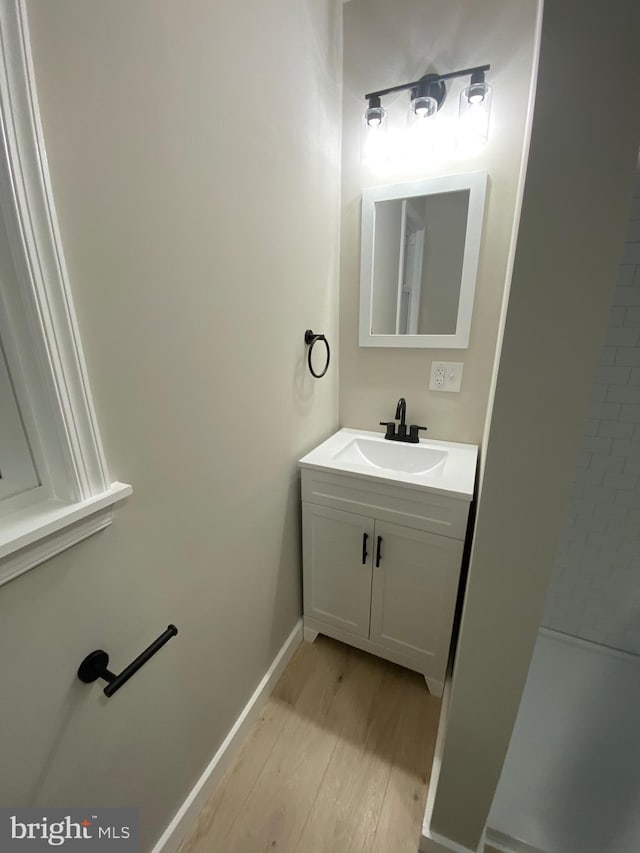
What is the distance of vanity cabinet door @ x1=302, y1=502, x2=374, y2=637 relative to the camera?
4.53 ft

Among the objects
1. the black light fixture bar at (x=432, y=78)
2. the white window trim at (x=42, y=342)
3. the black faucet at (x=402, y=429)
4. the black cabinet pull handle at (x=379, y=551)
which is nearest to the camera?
the white window trim at (x=42, y=342)

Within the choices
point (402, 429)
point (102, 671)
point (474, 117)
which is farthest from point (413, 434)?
point (102, 671)

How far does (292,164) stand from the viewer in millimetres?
1154

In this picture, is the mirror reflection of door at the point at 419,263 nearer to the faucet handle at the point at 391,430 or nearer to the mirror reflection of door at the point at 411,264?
the mirror reflection of door at the point at 411,264

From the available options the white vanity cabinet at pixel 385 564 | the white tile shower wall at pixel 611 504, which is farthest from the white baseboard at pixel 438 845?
the white tile shower wall at pixel 611 504

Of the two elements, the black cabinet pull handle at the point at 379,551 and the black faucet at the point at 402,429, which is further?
the black faucet at the point at 402,429

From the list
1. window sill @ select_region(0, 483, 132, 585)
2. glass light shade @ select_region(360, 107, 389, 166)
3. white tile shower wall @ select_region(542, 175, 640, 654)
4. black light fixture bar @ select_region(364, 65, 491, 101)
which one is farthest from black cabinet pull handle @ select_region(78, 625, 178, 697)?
black light fixture bar @ select_region(364, 65, 491, 101)

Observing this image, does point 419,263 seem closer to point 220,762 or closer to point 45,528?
point 45,528

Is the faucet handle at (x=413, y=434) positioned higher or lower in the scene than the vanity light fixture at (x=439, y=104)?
lower

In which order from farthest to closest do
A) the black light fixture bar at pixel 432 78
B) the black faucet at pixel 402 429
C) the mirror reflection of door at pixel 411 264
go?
the black faucet at pixel 402 429
the mirror reflection of door at pixel 411 264
the black light fixture bar at pixel 432 78

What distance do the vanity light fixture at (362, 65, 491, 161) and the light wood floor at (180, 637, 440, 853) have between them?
224 cm

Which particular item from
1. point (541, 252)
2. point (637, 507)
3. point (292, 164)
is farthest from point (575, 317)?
point (637, 507)

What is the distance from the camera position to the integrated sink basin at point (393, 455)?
153cm

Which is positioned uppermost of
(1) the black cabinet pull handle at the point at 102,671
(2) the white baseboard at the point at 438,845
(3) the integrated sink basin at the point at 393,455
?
(3) the integrated sink basin at the point at 393,455
